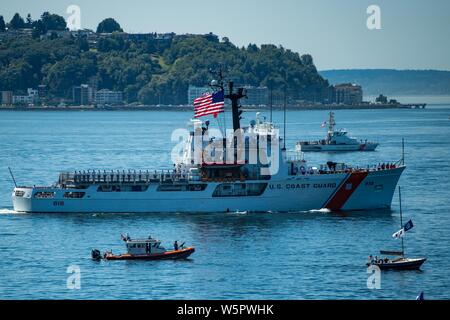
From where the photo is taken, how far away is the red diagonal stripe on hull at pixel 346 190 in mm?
59406

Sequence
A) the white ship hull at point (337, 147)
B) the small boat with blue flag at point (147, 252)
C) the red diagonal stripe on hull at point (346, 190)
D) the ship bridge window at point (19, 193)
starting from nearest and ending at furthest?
the small boat with blue flag at point (147, 252) → the red diagonal stripe on hull at point (346, 190) → the ship bridge window at point (19, 193) → the white ship hull at point (337, 147)

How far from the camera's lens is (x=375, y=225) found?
54875 millimetres

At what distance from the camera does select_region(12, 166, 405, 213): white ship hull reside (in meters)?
59.0

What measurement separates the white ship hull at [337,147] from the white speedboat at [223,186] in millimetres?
63548

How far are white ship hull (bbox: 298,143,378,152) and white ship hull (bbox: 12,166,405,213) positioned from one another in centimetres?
6364

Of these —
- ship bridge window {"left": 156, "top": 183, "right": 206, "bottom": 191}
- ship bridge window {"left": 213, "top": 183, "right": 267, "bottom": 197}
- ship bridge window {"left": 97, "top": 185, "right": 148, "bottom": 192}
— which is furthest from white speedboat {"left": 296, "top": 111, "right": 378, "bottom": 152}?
ship bridge window {"left": 97, "top": 185, "right": 148, "bottom": 192}

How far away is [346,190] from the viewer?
59.6 m

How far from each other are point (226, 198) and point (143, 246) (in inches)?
556

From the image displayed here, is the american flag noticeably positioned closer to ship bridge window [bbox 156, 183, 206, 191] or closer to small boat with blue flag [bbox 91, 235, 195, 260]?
ship bridge window [bbox 156, 183, 206, 191]

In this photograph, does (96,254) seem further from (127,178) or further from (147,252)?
(127,178)

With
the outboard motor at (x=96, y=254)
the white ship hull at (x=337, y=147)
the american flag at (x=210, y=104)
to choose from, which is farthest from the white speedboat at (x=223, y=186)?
the white ship hull at (x=337, y=147)

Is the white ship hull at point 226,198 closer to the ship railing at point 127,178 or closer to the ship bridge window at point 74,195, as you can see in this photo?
the ship bridge window at point 74,195

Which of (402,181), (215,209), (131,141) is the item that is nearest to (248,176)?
(215,209)
